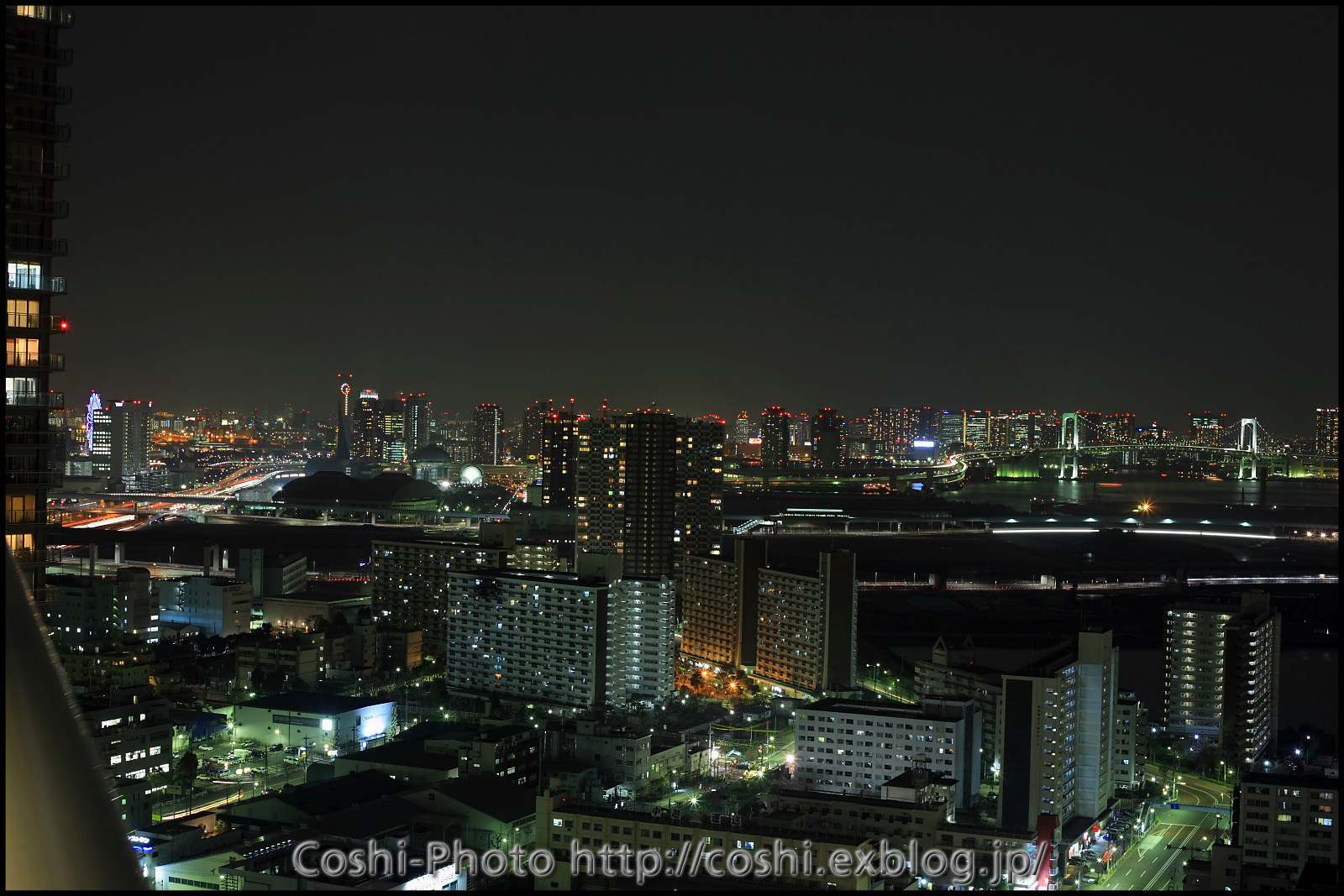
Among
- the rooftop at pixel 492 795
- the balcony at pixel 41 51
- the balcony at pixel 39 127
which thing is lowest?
the rooftop at pixel 492 795

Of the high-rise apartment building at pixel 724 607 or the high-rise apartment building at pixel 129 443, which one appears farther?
the high-rise apartment building at pixel 129 443

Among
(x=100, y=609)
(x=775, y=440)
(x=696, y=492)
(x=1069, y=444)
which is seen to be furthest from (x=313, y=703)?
(x=1069, y=444)

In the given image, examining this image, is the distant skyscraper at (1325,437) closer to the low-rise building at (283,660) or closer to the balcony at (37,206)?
the low-rise building at (283,660)

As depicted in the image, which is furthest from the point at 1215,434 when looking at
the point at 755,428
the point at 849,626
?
the point at 849,626

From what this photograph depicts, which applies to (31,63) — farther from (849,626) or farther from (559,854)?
(849,626)

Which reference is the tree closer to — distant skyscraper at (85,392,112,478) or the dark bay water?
distant skyscraper at (85,392,112,478)

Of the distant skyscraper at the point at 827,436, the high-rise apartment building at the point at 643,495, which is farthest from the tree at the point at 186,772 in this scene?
the distant skyscraper at the point at 827,436
